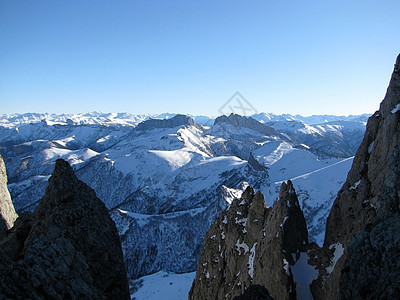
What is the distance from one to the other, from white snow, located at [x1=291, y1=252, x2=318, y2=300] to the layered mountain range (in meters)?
0.09

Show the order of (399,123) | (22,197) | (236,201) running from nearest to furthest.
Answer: (399,123) → (236,201) → (22,197)

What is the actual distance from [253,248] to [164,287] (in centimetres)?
6831

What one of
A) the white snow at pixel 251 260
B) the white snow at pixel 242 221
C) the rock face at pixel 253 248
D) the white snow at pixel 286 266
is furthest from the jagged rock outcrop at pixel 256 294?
the white snow at pixel 242 221

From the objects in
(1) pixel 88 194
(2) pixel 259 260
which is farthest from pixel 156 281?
(1) pixel 88 194

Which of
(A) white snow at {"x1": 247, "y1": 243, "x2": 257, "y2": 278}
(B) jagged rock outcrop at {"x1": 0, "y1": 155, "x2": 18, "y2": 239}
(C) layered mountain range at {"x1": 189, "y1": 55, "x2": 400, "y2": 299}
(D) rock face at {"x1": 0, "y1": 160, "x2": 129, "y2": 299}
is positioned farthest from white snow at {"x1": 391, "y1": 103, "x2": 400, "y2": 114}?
(B) jagged rock outcrop at {"x1": 0, "y1": 155, "x2": 18, "y2": 239}

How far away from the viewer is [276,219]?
30.9m

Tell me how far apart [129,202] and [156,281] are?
82279mm

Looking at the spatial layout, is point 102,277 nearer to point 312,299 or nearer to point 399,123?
point 312,299

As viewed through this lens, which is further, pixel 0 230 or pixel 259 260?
pixel 259 260

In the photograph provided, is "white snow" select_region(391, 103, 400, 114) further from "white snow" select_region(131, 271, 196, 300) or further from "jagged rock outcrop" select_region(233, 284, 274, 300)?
"white snow" select_region(131, 271, 196, 300)

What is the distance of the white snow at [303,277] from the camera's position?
2528cm

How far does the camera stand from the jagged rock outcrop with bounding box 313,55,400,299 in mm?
12979

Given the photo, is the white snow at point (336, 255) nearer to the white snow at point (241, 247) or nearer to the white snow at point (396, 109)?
the white snow at point (241, 247)

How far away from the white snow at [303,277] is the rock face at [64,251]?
1644 cm
